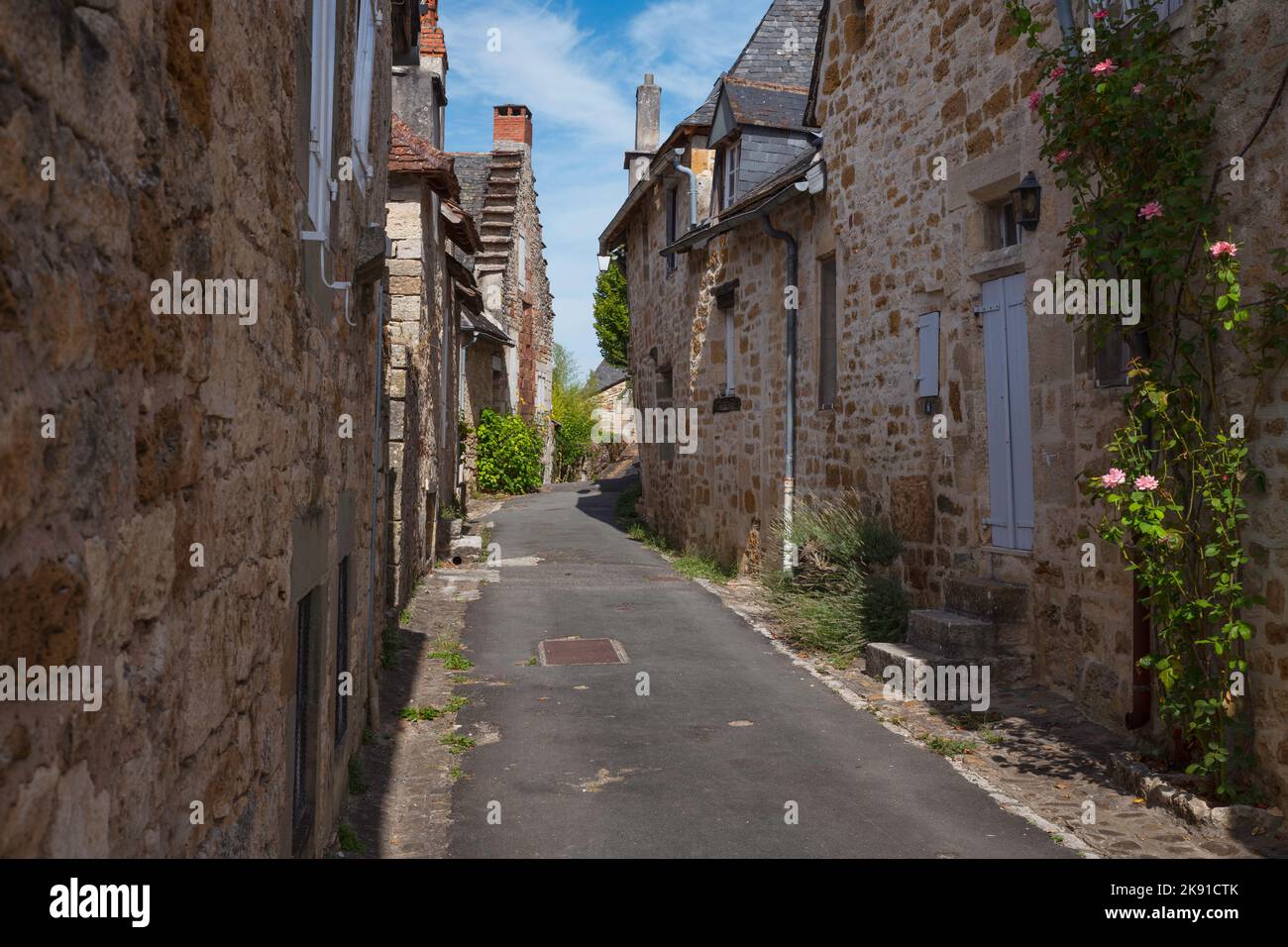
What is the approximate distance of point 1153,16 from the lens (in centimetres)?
540

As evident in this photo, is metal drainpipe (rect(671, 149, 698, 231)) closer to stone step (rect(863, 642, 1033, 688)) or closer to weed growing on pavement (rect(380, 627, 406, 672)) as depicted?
weed growing on pavement (rect(380, 627, 406, 672))

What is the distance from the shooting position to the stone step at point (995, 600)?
23.9ft

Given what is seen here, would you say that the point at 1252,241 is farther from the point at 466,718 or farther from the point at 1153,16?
the point at 466,718

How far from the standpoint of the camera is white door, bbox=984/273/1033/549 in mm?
7430

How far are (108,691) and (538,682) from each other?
6251 millimetres

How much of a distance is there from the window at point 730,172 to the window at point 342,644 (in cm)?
1001

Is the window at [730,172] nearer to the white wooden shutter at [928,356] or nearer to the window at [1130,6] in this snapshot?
the white wooden shutter at [928,356]

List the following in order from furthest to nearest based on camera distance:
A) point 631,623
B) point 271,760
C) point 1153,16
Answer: point 631,623, point 1153,16, point 271,760

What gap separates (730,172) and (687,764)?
10.2 metres

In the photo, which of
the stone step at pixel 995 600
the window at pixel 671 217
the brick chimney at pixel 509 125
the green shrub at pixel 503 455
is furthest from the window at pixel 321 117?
the brick chimney at pixel 509 125

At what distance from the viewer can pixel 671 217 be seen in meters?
17.3
